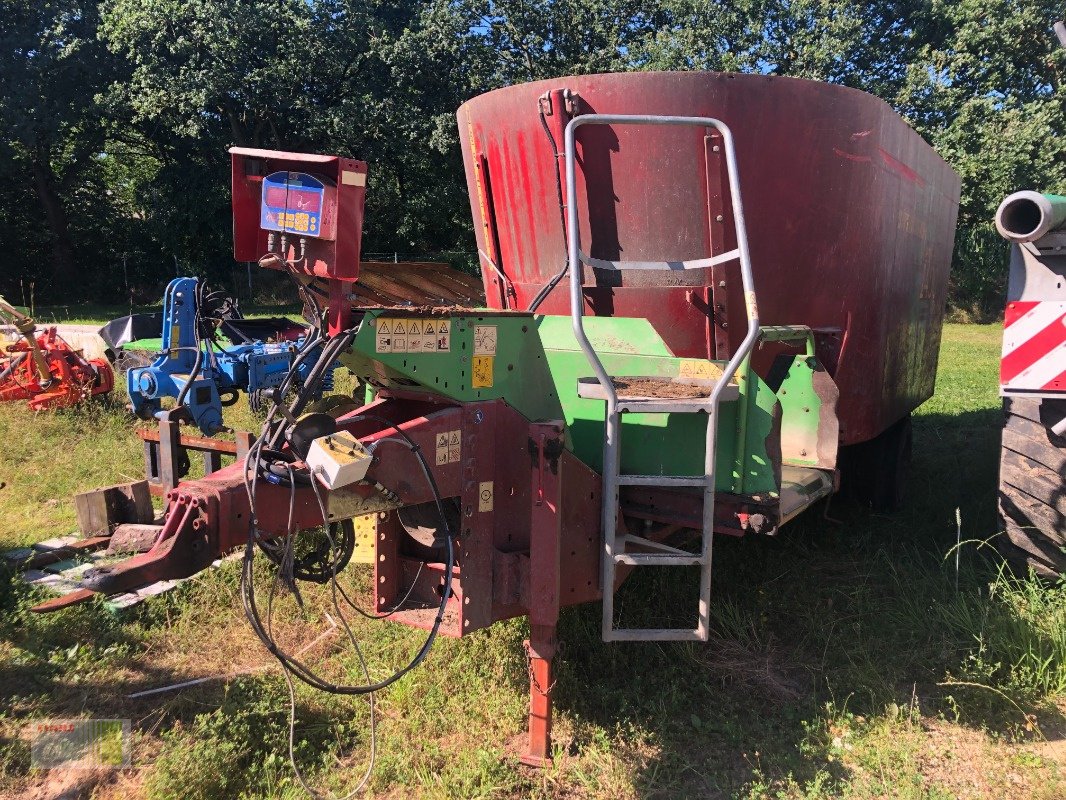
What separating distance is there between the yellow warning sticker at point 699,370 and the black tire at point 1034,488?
73.9 inches

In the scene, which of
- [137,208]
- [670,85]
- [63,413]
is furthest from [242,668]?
[137,208]

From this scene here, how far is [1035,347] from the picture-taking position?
13.0 ft

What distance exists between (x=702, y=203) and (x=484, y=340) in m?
1.32

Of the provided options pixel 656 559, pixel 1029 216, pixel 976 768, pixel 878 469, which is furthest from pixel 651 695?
pixel 878 469

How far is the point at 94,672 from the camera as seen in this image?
3.69 meters

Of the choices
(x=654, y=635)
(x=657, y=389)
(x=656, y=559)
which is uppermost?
(x=657, y=389)

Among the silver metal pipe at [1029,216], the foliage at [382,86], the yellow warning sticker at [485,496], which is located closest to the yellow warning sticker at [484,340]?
the yellow warning sticker at [485,496]

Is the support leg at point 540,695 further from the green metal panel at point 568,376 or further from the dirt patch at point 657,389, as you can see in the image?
the dirt patch at point 657,389

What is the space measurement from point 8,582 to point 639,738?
137 inches

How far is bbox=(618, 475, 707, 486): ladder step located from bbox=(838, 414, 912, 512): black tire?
3.39 meters

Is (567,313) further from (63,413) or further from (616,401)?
(63,413)

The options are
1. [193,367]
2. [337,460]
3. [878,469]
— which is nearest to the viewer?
[337,460]

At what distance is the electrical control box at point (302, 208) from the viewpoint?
2496mm

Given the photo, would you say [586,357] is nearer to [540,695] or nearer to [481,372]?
[481,372]
